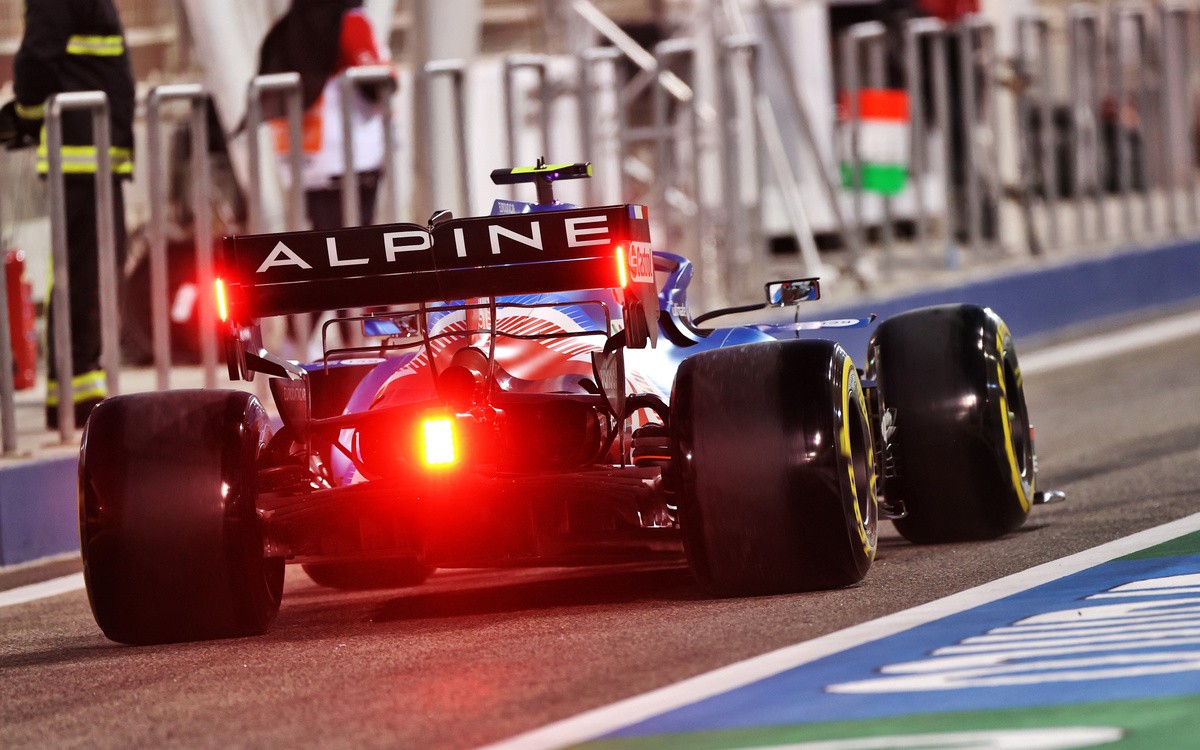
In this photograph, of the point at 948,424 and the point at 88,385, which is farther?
the point at 88,385

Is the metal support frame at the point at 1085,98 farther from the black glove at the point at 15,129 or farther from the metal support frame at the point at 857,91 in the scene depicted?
the black glove at the point at 15,129

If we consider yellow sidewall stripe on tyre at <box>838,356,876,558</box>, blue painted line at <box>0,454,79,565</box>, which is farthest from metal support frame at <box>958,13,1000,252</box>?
yellow sidewall stripe on tyre at <box>838,356,876,558</box>

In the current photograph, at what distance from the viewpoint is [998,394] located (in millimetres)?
7746

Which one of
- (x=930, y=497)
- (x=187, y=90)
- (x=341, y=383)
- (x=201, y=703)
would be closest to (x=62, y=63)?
(x=187, y=90)

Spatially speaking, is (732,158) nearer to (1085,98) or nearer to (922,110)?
(922,110)

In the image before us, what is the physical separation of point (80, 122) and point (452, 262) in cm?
447

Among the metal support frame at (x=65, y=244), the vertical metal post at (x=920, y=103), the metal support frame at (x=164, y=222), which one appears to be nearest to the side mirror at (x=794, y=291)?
the metal support frame at (x=65, y=244)

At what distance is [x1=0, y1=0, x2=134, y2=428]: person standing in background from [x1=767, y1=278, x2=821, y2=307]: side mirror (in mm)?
3843

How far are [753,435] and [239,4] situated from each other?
310 inches

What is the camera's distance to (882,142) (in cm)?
1570

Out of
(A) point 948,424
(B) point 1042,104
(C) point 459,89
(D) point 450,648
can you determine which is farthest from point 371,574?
(B) point 1042,104

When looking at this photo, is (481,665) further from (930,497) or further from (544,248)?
(930,497)

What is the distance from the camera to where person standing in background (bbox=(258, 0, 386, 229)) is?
1223 centimetres

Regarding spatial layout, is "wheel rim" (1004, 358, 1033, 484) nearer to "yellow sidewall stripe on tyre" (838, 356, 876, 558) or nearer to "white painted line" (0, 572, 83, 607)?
"yellow sidewall stripe on tyre" (838, 356, 876, 558)
